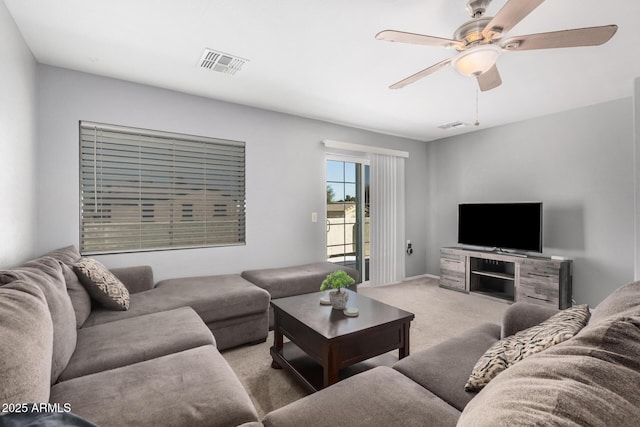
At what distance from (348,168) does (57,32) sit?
3.59 m

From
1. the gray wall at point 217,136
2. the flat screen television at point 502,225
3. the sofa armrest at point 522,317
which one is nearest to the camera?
the sofa armrest at point 522,317

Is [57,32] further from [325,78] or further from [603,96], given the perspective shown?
[603,96]

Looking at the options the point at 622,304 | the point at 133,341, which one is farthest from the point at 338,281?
the point at 622,304

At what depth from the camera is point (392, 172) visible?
5.04m

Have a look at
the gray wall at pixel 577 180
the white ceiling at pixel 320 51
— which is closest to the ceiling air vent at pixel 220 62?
the white ceiling at pixel 320 51

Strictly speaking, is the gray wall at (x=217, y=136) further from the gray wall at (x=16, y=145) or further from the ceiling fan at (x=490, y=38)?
the ceiling fan at (x=490, y=38)

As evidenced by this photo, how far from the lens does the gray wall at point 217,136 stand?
8.89 feet

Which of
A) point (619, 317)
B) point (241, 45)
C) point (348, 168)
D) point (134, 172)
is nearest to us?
point (619, 317)

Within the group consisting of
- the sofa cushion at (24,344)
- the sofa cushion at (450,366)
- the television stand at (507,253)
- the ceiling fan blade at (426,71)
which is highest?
the ceiling fan blade at (426,71)

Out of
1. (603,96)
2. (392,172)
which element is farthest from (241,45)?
(603,96)

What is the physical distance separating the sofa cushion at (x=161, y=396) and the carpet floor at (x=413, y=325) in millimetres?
692

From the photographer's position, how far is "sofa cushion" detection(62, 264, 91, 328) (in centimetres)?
193

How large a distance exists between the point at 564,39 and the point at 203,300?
3055 mm

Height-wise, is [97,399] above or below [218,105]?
below
